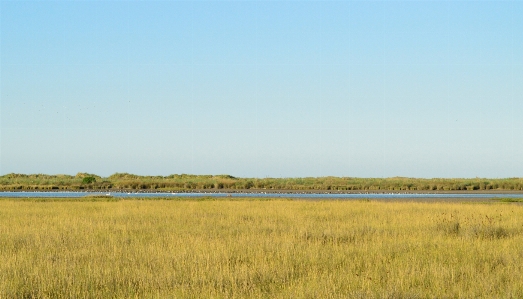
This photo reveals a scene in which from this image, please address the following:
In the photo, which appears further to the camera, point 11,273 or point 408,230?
point 408,230

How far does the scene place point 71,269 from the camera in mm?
12742

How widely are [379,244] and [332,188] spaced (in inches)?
2941

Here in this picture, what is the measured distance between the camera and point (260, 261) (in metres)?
13.5

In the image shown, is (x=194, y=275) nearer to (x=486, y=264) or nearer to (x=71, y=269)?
(x=71, y=269)

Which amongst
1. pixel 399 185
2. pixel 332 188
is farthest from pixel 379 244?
pixel 399 185

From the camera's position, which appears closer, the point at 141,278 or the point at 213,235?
the point at 141,278

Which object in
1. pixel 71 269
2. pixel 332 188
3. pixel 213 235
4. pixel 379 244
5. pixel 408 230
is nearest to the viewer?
pixel 71 269

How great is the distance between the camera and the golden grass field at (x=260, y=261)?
10.6m

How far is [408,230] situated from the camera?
69.1 ft

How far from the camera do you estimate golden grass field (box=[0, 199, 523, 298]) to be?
34.9 feet

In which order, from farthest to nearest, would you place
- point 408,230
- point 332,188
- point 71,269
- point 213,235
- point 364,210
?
point 332,188
point 364,210
point 408,230
point 213,235
point 71,269

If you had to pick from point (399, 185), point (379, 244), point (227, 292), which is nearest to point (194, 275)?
point (227, 292)

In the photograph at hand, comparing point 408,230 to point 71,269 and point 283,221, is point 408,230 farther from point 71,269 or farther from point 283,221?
point 71,269

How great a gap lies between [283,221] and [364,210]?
7.92 metres
